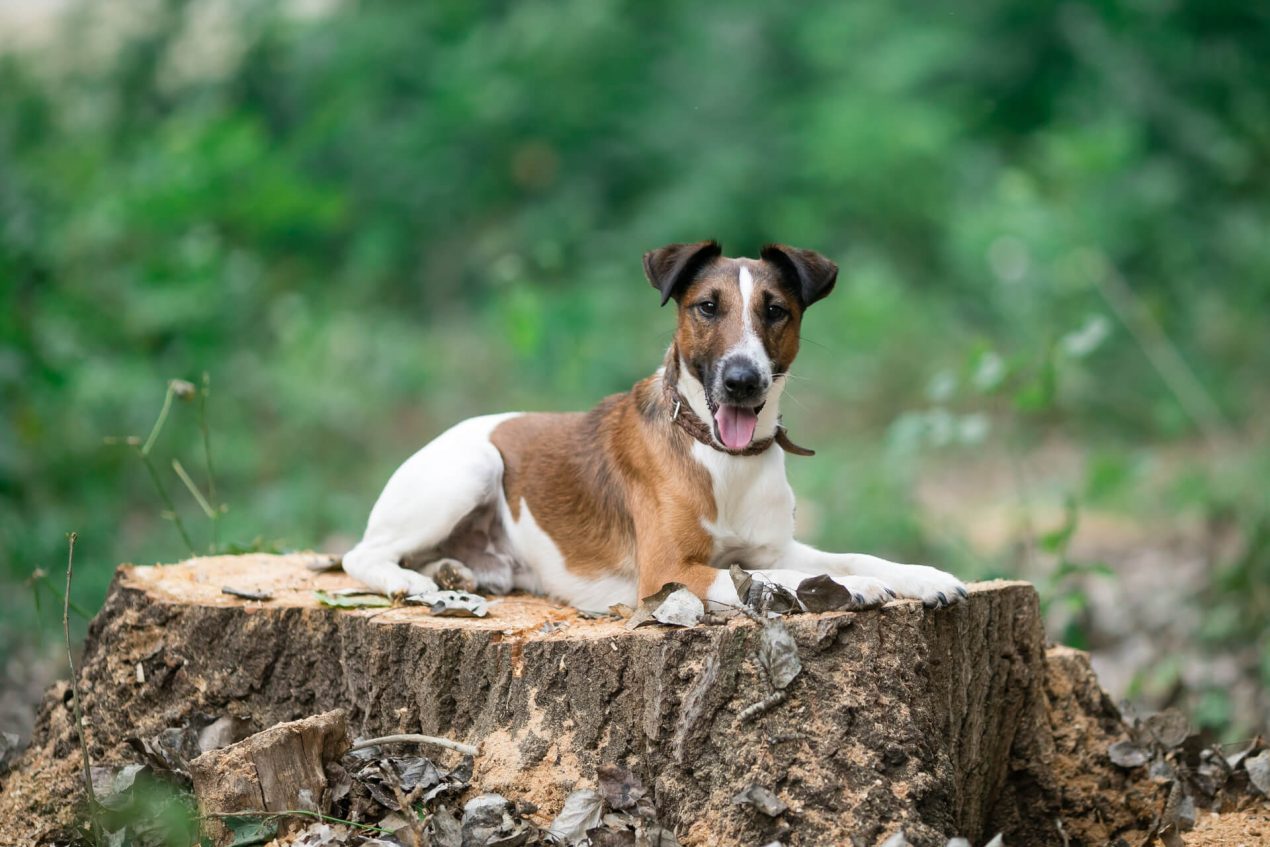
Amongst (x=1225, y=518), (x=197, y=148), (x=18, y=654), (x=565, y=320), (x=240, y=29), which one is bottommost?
(x=18, y=654)

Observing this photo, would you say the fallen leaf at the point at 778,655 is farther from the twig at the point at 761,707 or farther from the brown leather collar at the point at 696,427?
the brown leather collar at the point at 696,427

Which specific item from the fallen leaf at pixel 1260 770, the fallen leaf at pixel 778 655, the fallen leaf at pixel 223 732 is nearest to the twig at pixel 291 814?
the fallen leaf at pixel 223 732

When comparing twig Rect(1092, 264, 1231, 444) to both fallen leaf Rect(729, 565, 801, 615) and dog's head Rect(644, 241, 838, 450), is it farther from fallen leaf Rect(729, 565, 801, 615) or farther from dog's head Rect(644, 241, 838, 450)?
fallen leaf Rect(729, 565, 801, 615)

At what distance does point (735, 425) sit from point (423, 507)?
4.78 feet

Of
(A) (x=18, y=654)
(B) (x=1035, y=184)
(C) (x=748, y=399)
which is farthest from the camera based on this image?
(B) (x=1035, y=184)

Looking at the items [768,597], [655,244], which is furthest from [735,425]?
[655,244]

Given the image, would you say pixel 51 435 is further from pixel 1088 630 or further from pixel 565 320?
pixel 1088 630

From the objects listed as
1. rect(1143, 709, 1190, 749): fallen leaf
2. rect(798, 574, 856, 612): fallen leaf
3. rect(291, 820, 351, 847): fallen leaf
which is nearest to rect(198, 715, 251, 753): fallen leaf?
rect(291, 820, 351, 847): fallen leaf

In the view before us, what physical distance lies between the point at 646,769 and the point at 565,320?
9980 millimetres

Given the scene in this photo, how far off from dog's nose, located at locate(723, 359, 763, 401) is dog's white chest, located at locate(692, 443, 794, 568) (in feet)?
1.23

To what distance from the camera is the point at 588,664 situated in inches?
156

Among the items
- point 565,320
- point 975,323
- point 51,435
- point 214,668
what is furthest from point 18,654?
point 975,323

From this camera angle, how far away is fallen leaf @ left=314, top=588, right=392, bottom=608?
452 centimetres

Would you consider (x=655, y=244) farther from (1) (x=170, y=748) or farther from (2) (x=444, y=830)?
(2) (x=444, y=830)
